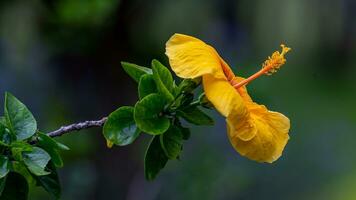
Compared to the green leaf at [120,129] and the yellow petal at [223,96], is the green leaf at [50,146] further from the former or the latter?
the yellow petal at [223,96]

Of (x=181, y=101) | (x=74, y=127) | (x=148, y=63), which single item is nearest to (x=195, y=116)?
(x=181, y=101)

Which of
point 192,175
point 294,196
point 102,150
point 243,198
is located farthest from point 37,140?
point 294,196

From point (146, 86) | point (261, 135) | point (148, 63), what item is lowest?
point (148, 63)

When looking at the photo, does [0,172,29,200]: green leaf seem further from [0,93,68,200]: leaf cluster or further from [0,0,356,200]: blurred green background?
[0,0,356,200]: blurred green background

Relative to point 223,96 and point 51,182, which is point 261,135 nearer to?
point 223,96

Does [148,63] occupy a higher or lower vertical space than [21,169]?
lower

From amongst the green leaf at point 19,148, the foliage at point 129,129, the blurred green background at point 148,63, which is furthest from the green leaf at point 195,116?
the blurred green background at point 148,63
